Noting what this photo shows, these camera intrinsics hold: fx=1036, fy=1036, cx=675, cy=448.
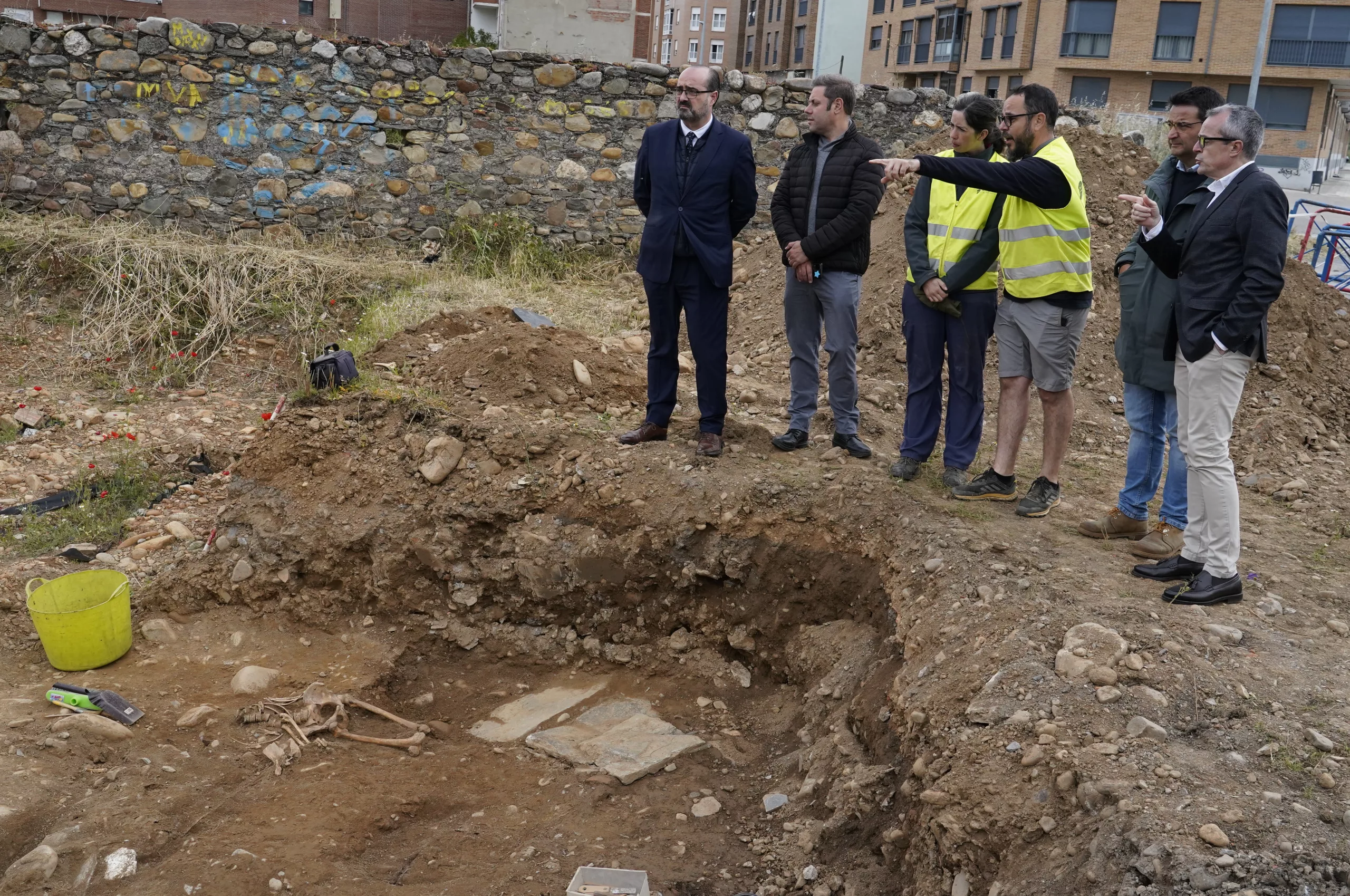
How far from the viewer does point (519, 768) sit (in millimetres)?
4172

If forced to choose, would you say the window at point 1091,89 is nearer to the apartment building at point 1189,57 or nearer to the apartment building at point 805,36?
the apartment building at point 1189,57

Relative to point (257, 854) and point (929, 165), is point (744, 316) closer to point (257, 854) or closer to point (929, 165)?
point (929, 165)

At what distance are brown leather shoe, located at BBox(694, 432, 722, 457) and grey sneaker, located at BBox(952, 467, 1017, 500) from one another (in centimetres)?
116

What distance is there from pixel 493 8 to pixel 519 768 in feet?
81.2

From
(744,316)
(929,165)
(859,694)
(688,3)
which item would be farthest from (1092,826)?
(688,3)

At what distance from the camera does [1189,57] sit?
31031mm

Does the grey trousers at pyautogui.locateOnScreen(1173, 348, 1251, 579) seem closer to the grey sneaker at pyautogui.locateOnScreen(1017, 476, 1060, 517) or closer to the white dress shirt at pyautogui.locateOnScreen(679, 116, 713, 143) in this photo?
the grey sneaker at pyautogui.locateOnScreen(1017, 476, 1060, 517)

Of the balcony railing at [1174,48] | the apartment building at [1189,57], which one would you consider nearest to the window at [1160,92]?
the apartment building at [1189,57]

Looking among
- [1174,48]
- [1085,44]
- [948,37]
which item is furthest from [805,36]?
[1174,48]

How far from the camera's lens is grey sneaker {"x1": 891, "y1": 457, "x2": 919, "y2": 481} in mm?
4957

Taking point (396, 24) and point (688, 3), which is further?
point (688, 3)

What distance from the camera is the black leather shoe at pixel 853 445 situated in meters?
5.35

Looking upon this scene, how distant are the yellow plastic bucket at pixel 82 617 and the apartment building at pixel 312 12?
2113cm

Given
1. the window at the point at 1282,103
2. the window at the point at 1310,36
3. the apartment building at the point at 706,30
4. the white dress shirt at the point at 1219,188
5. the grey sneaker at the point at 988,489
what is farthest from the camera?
the apartment building at the point at 706,30
